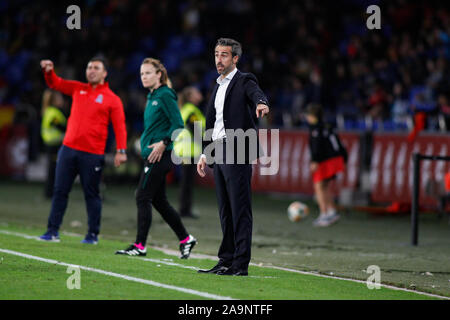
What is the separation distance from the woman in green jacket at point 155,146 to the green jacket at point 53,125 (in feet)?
28.1

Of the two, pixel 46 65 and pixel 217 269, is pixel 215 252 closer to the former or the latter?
pixel 217 269

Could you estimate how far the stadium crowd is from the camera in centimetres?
2255

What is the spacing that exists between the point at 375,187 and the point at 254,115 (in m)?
11.8

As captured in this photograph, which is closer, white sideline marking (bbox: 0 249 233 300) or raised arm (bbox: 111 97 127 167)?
white sideline marking (bbox: 0 249 233 300)

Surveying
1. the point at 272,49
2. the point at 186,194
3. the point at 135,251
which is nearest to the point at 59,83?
the point at 135,251

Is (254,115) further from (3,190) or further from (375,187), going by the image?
(3,190)

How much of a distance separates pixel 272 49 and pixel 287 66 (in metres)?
1.21

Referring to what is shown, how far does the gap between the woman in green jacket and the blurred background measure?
8.75 meters

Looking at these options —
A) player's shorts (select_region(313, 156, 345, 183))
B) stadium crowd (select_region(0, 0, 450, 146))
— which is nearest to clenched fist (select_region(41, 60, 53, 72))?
player's shorts (select_region(313, 156, 345, 183))

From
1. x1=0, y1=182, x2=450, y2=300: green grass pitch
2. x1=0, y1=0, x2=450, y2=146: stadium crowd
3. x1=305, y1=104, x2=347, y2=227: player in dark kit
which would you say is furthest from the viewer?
x1=0, y1=0, x2=450, y2=146: stadium crowd

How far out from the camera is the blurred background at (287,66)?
20.7 m

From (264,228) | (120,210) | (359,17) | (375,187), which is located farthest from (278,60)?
(264,228)

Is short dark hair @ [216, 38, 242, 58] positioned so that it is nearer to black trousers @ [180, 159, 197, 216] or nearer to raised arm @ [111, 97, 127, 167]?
raised arm @ [111, 97, 127, 167]

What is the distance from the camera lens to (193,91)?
1672 centimetres
